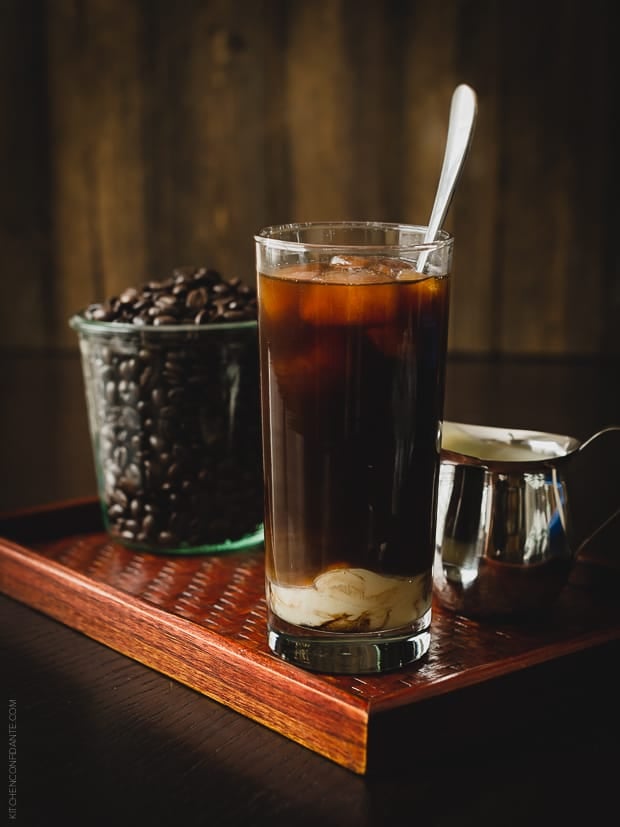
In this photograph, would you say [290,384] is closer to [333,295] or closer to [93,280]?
[333,295]

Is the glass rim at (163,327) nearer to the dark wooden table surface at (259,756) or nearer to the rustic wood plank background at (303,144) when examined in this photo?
the dark wooden table surface at (259,756)

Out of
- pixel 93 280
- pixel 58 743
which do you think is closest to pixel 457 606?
pixel 58 743

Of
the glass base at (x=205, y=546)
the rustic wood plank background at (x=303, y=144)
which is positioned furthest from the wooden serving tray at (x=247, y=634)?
the rustic wood plank background at (x=303, y=144)

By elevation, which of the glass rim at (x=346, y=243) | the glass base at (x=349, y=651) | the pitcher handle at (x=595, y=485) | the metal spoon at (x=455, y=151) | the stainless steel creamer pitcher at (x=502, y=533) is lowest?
the pitcher handle at (x=595, y=485)

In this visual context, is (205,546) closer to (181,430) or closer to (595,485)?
(181,430)

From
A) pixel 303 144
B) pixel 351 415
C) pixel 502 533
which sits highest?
pixel 303 144

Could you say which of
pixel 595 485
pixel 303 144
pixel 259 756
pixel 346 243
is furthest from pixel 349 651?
pixel 303 144

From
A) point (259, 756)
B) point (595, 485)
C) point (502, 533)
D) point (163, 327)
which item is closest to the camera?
point (259, 756)
